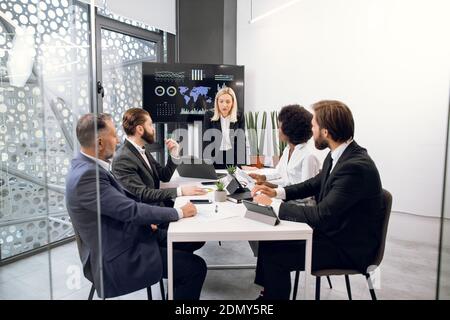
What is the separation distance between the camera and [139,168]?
241 centimetres

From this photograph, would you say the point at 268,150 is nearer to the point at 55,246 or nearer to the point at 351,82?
the point at 351,82

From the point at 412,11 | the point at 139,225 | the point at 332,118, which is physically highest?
the point at 412,11

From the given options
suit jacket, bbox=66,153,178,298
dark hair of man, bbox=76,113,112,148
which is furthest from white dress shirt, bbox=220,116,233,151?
dark hair of man, bbox=76,113,112,148

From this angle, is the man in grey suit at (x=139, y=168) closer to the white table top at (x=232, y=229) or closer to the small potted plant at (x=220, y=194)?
the small potted plant at (x=220, y=194)

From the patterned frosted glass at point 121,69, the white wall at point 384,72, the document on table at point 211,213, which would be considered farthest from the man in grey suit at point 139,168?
the white wall at point 384,72

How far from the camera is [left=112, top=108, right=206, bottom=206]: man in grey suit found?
2295 mm

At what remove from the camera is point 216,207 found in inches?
80.9

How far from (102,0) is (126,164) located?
2.31 metres

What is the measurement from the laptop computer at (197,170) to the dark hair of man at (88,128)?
1.48 meters

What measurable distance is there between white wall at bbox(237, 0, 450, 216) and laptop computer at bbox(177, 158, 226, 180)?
7.34 feet

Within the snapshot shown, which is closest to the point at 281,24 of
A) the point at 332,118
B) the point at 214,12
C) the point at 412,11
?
the point at 214,12

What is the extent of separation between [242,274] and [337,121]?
1639 millimetres

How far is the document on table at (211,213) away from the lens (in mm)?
1854

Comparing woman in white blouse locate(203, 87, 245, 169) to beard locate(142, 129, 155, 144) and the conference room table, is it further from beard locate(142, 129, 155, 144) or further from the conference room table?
the conference room table
